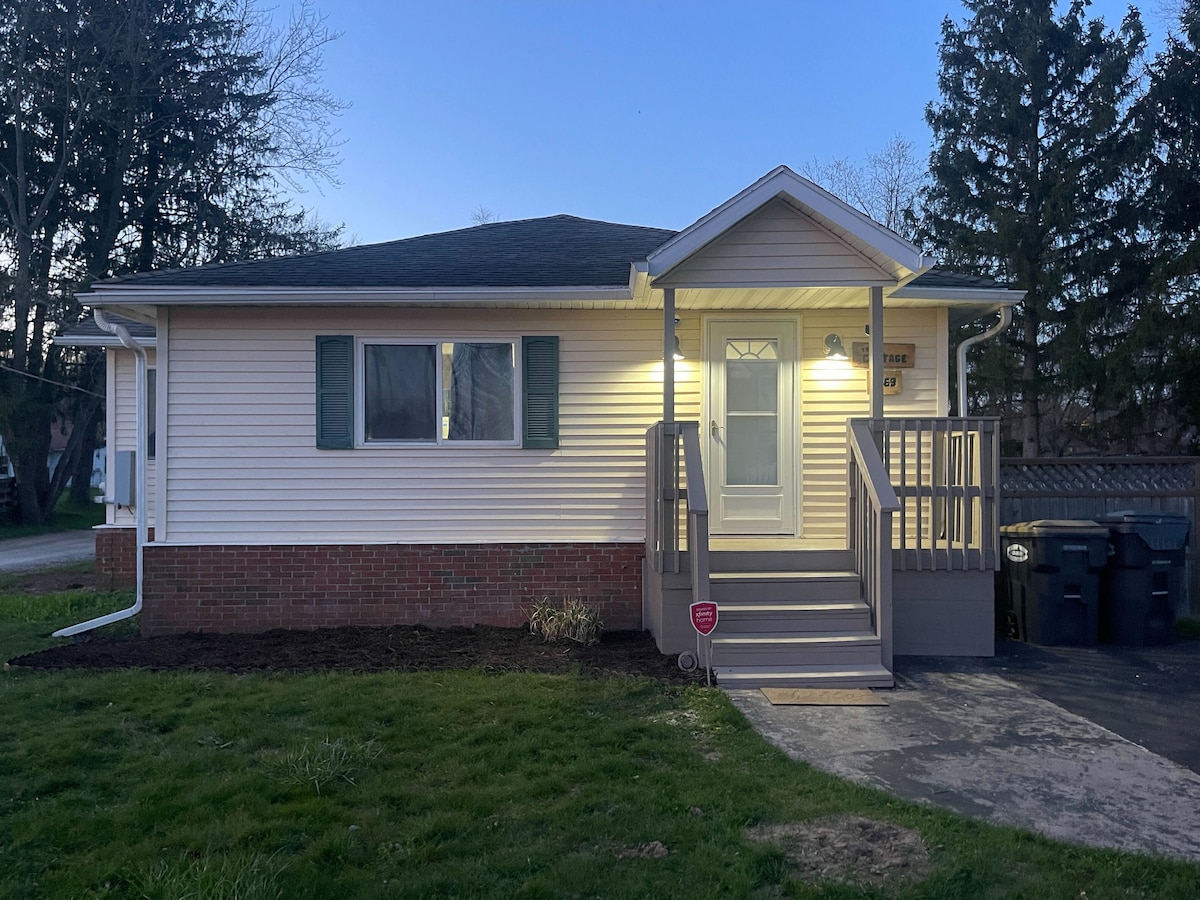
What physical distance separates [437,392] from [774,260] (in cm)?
315

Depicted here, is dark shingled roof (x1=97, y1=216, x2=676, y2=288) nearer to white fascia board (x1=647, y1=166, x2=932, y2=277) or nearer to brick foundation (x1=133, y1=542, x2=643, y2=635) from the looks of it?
white fascia board (x1=647, y1=166, x2=932, y2=277)

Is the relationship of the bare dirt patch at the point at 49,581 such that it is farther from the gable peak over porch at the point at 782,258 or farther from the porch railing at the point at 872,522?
the porch railing at the point at 872,522

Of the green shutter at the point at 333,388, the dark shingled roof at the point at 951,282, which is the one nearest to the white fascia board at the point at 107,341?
the green shutter at the point at 333,388

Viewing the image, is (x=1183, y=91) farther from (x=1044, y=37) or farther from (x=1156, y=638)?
(x=1156, y=638)

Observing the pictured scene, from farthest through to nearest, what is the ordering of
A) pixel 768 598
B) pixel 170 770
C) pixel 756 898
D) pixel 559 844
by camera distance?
pixel 768 598 < pixel 170 770 < pixel 559 844 < pixel 756 898

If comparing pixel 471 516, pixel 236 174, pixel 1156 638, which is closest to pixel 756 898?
pixel 471 516

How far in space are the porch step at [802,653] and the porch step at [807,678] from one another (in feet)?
0.30

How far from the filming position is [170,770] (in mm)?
4582

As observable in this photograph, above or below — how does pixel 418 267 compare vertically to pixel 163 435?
above

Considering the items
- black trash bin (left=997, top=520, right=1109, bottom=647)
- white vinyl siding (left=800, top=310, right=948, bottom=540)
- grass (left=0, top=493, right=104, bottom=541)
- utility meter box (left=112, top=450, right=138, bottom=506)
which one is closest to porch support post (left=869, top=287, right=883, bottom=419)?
white vinyl siding (left=800, top=310, right=948, bottom=540)

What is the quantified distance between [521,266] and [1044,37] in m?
14.0

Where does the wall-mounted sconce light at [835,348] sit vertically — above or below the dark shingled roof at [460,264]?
below

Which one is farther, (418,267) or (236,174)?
(236,174)

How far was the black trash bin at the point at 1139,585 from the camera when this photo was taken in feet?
25.7
